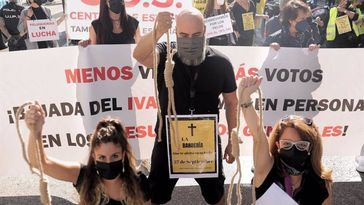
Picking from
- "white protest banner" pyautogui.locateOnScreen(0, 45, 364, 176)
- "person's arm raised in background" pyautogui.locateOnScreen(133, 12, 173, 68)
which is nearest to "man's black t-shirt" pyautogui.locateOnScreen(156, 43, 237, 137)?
"person's arm raised in background" pyautogui.locateOnScreen(133, 12, 173, 68)

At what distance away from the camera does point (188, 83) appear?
8.77 ft

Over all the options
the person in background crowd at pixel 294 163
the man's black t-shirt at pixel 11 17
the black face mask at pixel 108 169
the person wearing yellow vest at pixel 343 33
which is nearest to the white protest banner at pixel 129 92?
the black face mask at pixel 108 169

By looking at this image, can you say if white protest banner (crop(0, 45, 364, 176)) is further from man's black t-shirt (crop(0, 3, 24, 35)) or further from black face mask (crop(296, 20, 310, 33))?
man's black t-shirt (crop(0, 3, 24, 35))

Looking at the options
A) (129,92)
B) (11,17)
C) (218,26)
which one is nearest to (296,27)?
(218,26)

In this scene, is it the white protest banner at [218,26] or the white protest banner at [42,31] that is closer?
the white protest banner at [218,26]

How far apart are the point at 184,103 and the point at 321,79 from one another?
5.22ft

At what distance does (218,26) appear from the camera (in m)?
4.88

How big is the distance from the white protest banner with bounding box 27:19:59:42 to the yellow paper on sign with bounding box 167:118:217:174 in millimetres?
3315

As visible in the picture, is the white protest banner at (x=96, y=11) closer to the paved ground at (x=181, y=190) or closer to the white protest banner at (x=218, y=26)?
the white protest banner at (x=218, y=26)

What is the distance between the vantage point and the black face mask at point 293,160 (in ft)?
7.71

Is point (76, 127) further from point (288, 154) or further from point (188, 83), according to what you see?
point (288, 154)

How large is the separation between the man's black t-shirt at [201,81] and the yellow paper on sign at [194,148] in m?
0.09

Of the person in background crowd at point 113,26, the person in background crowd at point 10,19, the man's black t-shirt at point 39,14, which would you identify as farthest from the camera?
the person in background crowd at point 10,19

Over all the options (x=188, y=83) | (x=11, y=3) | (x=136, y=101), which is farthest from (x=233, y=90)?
(x=11, y=3)
